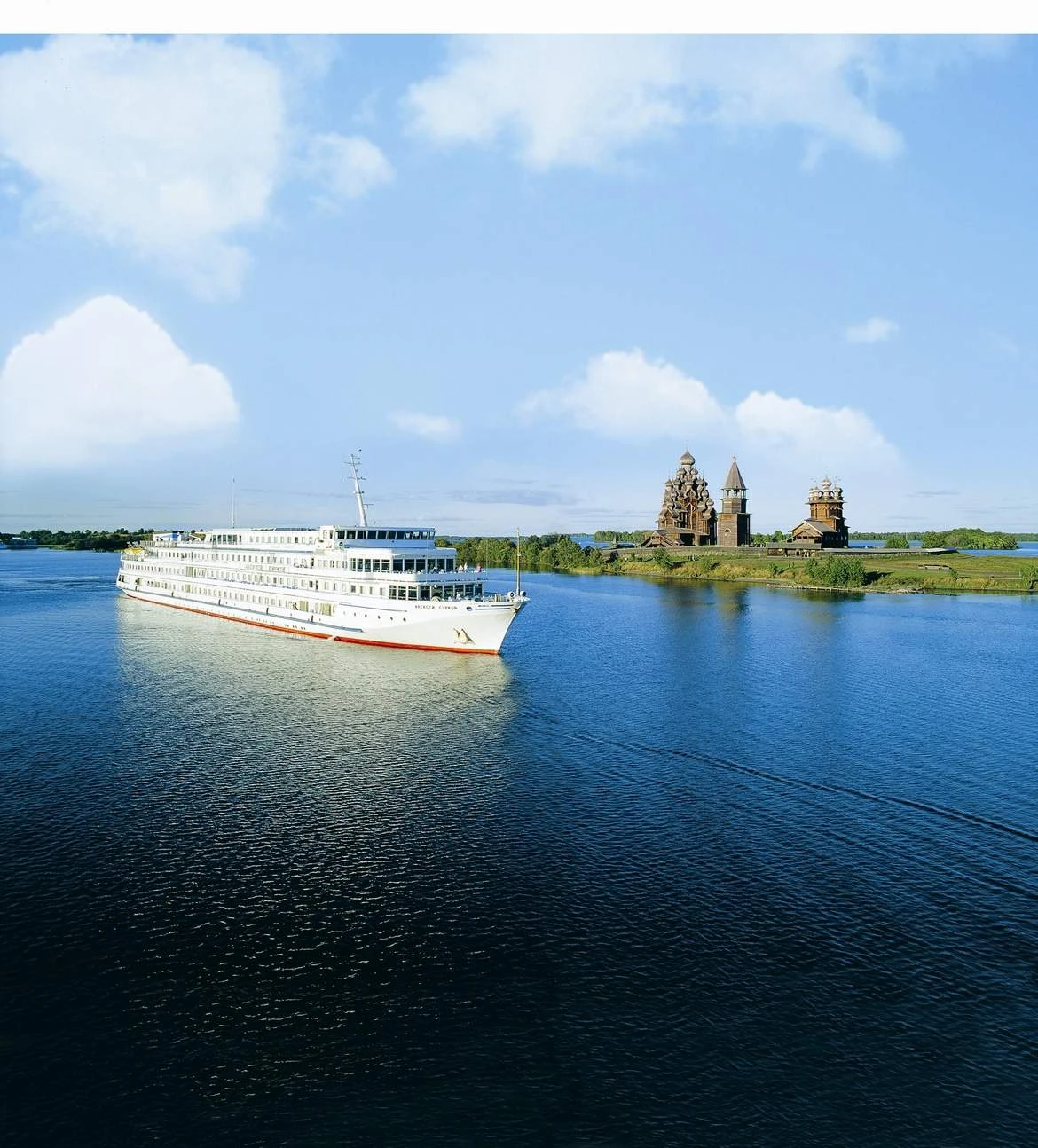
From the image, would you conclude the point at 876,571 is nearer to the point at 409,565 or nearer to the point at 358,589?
the point at 409,565

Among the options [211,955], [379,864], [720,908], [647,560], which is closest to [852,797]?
[720,908]

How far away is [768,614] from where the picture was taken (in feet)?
345

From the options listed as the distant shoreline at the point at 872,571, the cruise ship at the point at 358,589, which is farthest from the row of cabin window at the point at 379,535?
the distant shoreline at the point at 872,571

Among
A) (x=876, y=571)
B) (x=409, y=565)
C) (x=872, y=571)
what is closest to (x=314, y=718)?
(x=409, y=565)

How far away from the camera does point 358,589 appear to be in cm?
7725

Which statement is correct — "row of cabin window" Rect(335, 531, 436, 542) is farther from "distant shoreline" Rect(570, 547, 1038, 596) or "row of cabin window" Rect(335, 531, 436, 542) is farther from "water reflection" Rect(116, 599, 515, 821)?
"distant shoreline" Rect(570, 547, 1038, 596)

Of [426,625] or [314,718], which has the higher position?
[426,625]

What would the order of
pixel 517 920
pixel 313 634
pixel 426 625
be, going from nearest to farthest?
pixel 517 920 → pixel 426 625 → pixel 313 634

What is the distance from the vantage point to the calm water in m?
19.0

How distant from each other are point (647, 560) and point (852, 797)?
503ft

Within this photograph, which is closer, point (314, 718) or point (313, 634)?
point (314, 718)

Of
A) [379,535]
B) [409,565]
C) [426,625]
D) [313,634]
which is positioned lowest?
[313,634]

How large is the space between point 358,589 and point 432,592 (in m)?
8.71

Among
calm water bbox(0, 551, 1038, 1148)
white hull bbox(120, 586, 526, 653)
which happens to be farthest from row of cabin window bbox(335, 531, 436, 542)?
calm water bbox(0, 551, 1038, 1148)
